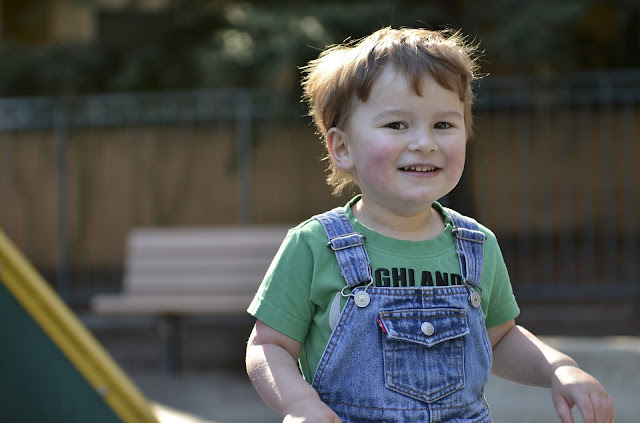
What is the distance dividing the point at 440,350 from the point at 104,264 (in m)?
9.71

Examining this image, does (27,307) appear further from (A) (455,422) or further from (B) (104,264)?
(B) (104,264)

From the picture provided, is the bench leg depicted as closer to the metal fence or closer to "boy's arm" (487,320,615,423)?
the metal fence

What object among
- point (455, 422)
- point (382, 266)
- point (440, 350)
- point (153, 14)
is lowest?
point (455, 422)

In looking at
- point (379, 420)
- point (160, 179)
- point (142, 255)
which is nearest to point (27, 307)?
point (379, 420)

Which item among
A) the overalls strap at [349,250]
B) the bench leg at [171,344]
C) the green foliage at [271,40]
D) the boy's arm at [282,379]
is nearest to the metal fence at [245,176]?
the green foliage at [271,40]

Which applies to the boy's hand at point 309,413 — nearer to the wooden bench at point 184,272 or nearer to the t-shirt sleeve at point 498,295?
the t-shirt sleeve at point 498,295

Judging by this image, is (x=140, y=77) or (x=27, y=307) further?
(x=140, y=77)

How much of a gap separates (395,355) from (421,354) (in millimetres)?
50

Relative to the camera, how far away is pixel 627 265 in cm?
907

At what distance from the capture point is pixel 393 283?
1.65m

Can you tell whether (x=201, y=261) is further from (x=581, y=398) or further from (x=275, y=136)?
(x=581, y=398)

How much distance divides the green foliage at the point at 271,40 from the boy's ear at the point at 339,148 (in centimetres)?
509

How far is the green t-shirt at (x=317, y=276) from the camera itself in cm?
164

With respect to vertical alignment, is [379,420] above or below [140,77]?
below
